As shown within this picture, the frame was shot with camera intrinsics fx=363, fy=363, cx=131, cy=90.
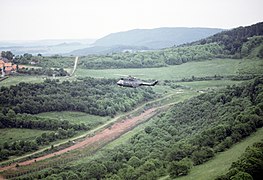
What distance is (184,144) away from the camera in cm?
5928

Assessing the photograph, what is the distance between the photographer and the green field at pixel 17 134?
82719 mm

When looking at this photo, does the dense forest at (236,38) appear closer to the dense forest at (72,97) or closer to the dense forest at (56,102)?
the dense forest at (56,102)

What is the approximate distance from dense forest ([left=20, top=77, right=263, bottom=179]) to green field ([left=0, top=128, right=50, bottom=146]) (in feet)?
65.7

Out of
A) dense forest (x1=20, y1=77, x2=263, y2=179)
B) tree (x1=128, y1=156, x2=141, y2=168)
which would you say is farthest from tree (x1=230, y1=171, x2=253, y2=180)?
tree (x1=128, y1=156, x2=141, y2=168)

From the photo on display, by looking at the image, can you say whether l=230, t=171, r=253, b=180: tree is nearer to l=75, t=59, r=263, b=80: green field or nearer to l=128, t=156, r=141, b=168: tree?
l=128, t=156, r=141, b=168: tree

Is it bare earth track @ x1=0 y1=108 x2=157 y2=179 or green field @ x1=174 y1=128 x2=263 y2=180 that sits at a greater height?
green field @ x1=174 y1=128 x2=263 y2=180

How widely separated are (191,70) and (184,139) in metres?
88.8

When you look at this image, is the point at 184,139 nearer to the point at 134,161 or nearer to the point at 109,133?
the point at 134,161

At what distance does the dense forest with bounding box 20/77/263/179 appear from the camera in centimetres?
5362

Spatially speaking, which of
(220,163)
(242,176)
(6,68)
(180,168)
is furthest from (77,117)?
(242,176)

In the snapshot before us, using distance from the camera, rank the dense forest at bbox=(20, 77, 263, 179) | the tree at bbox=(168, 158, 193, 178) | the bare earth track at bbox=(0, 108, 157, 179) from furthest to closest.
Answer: the bare earth track at bbox=(0, 108, 157, 179), the dense forest at bbox=(20, 77, 263, 179), the tree at bbox=(168, 158, 193, 178)

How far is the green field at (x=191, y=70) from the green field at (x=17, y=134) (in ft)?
164

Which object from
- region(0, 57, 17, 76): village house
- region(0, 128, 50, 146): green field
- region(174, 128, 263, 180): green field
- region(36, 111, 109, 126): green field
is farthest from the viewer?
region(0, 57, 17, 76): village house

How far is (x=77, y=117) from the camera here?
99.9 metres
